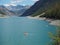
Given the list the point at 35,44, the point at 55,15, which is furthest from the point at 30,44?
the point at 55,15

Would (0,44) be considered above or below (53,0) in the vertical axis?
above

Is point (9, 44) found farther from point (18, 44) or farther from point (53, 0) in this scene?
point (53, 0)

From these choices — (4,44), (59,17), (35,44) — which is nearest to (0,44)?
(4,44)

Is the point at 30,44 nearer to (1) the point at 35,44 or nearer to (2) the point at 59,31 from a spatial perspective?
(1) the point at 35,44

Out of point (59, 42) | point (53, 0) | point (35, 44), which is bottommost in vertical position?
point (53, 0)

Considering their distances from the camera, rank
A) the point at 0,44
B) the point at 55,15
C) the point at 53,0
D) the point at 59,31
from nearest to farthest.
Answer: the point at 59,31
the point at 0,44
the point at 55,15
the point at 53,0

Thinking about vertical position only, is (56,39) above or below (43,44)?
above

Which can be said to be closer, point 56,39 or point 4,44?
point 56,39

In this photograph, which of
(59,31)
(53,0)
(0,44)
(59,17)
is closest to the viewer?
(59,31)

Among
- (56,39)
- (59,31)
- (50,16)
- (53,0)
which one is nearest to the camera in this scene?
(56,39)
